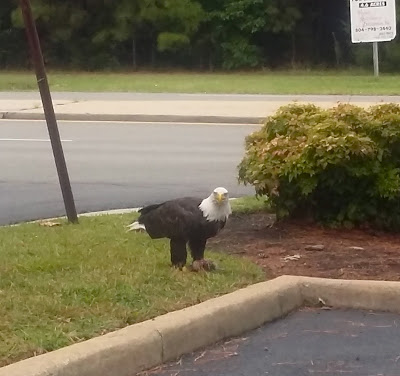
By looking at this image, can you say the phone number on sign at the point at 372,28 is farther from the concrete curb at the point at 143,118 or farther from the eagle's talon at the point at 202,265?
the eagle's talon at the point at 202,265

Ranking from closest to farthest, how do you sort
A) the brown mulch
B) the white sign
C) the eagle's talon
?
1. the eagle's talon
2. the brown mulch
3. the white sign

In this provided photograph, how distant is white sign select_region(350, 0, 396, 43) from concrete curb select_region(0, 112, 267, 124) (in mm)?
9772

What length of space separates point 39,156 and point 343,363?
9367mm

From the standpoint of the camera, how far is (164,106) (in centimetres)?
1950

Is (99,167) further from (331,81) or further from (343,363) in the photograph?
(331,81)

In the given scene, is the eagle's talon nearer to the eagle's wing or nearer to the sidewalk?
the eagle's wing

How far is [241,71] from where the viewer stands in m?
36.2

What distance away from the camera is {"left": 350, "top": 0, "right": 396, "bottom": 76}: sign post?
25562mm

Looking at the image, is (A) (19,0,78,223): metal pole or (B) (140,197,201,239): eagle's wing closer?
(B) (140,197,201,239): eagle's wing

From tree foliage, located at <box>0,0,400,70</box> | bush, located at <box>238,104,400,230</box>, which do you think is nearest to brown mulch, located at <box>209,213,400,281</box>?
bush, located at <box>238,104,400,230</box>

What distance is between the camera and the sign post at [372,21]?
83.9ft

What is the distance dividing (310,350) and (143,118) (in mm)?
13689

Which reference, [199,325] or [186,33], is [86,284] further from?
[186,33]

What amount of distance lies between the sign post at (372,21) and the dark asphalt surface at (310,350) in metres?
21.4
